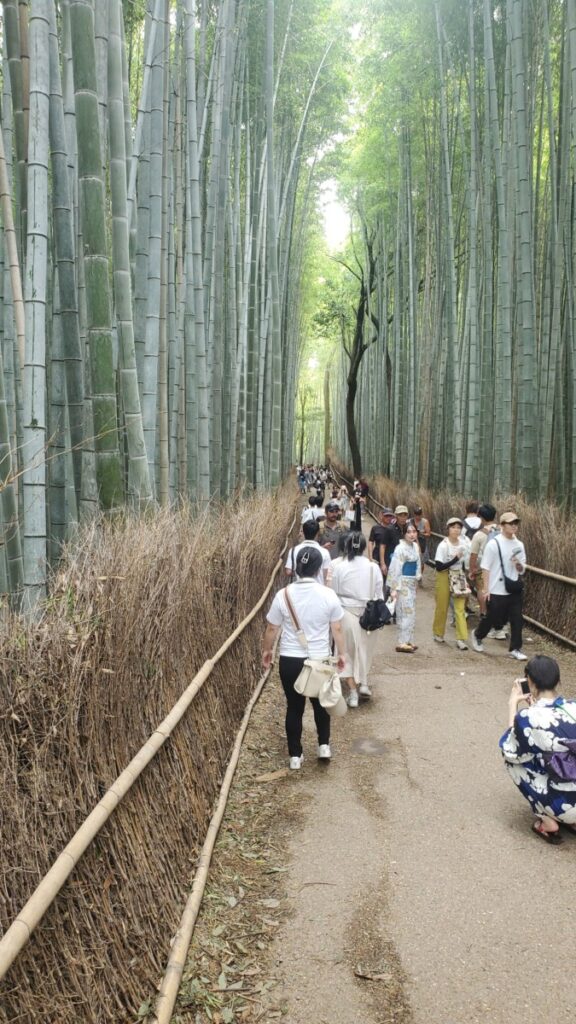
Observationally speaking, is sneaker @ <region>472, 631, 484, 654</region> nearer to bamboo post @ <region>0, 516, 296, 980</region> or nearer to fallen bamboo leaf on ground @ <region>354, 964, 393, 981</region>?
bamboo post @ <region>0, 516, 296, 980</region>

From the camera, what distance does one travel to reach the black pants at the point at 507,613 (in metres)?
5.31

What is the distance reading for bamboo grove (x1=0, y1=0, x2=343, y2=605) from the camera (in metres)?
2.92

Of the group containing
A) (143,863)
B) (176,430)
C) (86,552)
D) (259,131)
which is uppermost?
(259,131)

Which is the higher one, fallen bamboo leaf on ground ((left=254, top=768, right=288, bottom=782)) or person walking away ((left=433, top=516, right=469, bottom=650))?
person walking away ((left=433, top=516, right=469, bottom=650))

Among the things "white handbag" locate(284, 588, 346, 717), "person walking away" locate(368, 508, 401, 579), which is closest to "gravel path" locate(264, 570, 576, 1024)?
"white handbag" locate(284, 588, 346, 717)

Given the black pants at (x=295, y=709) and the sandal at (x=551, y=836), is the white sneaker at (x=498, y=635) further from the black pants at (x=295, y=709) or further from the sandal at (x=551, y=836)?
the sandal at (x=551, y=836)

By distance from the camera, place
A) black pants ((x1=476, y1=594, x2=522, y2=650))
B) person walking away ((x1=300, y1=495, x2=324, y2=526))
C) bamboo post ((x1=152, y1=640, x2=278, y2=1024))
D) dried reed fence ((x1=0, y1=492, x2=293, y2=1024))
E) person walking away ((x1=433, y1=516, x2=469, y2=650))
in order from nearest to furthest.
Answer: dried reed fence ((x1=0, y1=492, x2=293, y2=1024)) < bamboo post ((x1=152, y1=640, x2=278, y2=1024)) < black pants ((x1=476, y1=594, x2=522, y2=650)) < person walking away ((x1=433, y1=516, x2=469, y2=650)) < person walking away ((x1=300, y1=495, x2=324, y2=526))

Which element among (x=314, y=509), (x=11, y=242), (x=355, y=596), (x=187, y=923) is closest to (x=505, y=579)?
(x=355, y=596)

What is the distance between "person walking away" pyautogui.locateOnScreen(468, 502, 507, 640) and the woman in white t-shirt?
7.93ft

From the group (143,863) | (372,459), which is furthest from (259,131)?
(372,459)

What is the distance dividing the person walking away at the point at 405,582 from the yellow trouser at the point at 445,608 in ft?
1.19

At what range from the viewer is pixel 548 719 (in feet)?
8.64

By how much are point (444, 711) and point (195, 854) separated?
209 centimetres

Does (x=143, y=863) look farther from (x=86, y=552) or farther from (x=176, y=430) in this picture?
(x=176, y=430)
